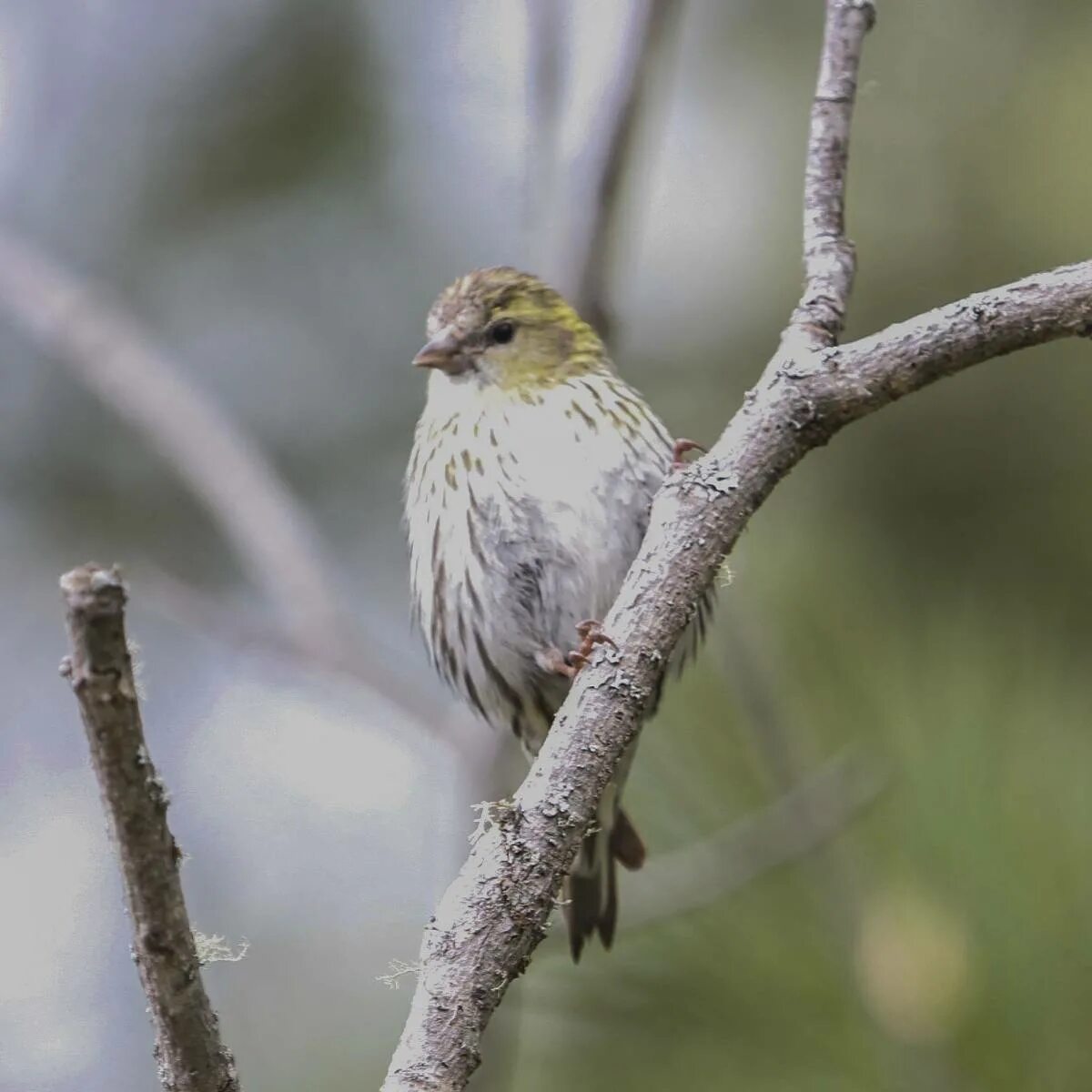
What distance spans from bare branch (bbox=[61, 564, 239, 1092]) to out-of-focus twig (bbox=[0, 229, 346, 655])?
1.34m

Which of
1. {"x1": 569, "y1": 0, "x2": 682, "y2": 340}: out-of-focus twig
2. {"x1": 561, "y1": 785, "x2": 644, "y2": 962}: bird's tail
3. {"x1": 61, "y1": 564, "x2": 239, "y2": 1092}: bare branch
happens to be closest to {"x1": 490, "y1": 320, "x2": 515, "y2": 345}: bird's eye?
{"x1": 569, "y1": 0, "x2": 682, "y2": 340}: out-of-focus twig

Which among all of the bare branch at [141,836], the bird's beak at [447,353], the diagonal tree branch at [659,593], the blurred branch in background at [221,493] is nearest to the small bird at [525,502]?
the bird's beak at [447,353]

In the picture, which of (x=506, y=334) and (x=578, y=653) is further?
(x=506, y=334)

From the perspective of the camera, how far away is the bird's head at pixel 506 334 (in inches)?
86.5

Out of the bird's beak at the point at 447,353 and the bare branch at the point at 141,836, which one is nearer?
the bare branch at the point at 141,836

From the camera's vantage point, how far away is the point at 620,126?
6.72 feet

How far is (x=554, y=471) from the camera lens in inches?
82.0

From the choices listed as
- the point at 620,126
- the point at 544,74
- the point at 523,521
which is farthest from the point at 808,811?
the point at 544,74

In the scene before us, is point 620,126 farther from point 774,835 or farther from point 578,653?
point 774,835

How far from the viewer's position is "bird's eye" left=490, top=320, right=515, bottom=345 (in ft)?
7.29

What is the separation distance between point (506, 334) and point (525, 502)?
0.28 meters

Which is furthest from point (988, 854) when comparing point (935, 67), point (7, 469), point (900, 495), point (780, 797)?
point (7, 469)

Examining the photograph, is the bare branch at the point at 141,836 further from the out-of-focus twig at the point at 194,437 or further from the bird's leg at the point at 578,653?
the out-of-focus twig at the point at 194,437

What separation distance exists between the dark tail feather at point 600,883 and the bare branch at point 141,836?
40.3 inches
